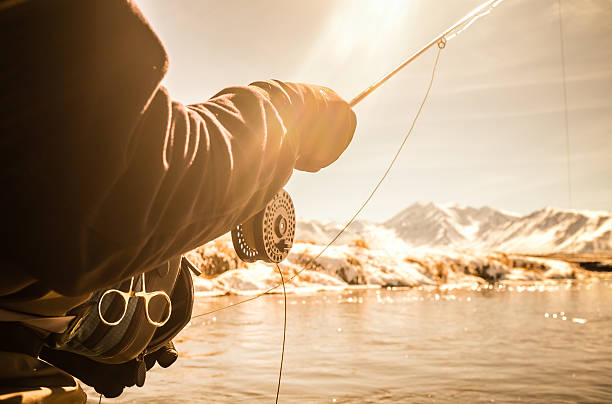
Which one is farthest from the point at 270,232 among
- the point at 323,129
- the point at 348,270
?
the point at 348,270

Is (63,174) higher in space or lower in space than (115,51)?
lower

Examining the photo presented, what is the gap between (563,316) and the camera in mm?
15492

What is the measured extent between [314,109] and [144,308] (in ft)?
2.29

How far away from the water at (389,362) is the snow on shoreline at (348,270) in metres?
4.78

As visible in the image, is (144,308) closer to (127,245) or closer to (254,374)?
(127,245)

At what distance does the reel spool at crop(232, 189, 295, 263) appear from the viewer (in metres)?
1.72

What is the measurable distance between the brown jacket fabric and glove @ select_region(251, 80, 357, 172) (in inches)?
8.0

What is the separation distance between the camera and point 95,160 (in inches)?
27.2

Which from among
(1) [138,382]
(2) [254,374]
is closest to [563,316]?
(2) [254,374]

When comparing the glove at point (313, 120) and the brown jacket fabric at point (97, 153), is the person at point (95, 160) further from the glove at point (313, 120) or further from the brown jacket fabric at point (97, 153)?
the glove at point (313, 120)

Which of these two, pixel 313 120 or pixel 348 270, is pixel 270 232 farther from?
pixel 348 270

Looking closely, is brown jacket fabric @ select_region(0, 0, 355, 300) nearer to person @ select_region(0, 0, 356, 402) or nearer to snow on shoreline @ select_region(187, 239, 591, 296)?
person @ select_region(0, 0, 356, 402)

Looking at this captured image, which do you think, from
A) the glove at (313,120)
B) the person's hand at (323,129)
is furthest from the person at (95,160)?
the person's hand at (323,129)

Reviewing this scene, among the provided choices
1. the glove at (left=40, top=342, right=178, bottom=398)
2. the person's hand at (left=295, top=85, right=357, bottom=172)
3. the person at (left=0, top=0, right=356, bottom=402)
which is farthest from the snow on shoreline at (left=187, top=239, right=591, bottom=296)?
the person at (left=0, top=0, right=356, bottom=402)
